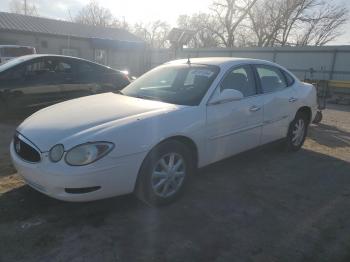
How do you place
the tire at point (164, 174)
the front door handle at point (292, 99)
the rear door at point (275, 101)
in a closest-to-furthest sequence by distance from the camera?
the tire at point (164, 174), the rear door at point (275, 101), the front door handle at point (292, 99)

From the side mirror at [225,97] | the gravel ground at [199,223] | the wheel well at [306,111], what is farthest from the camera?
the wheel well at [306,111]

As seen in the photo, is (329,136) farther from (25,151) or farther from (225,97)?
(25,151)

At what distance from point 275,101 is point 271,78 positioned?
400mm

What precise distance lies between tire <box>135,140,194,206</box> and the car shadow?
4.02 metres

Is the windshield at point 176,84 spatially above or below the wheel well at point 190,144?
above

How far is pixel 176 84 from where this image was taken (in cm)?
437

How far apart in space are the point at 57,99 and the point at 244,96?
438cm

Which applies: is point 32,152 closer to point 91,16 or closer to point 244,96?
point 244,96

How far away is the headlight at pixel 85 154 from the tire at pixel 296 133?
3539 millimetres

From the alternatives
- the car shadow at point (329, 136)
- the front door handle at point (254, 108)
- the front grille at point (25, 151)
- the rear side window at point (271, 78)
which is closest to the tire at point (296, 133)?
the rear side window at point (271, 78)

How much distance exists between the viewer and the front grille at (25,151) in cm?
316

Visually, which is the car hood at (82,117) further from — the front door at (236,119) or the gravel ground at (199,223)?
the gravel ground at (199,223)

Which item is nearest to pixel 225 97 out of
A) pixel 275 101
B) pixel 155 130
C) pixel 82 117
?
pixel 155 130

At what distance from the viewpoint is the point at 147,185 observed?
3354mm
